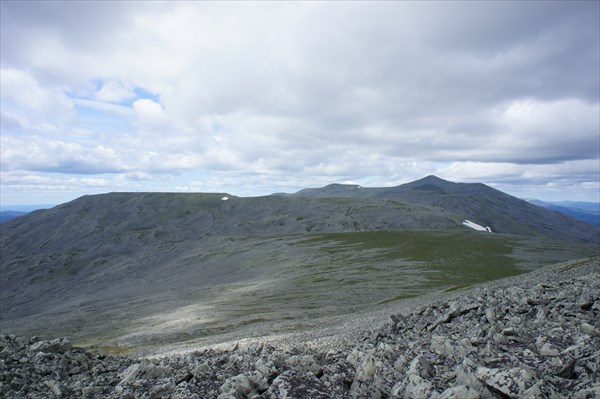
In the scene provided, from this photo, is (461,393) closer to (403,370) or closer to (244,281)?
(403,370)

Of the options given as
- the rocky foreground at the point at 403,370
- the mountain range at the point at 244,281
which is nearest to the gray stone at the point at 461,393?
the rocky foreground at the point at 403,370

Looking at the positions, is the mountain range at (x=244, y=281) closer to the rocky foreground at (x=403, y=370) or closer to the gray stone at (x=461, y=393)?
the rocky foreground at (x=403, y=370)

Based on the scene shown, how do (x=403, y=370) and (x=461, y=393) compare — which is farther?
(x=403, y=370)

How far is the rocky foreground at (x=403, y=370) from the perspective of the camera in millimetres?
11586

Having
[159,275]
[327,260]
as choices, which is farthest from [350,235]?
[159,275]

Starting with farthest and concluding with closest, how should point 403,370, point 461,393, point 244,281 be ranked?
point 244,281 → point 403,370 → point 461,393

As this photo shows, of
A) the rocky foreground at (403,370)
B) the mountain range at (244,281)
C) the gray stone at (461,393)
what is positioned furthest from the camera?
the mountain range at (244,281)

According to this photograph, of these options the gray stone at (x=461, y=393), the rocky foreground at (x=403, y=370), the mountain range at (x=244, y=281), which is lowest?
the mountain range at (x=244, y=281)

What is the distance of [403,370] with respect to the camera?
14.6m

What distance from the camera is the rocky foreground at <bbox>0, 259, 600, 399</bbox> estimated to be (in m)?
11.6

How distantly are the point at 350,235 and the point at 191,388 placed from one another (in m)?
160

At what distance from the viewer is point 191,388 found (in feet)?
47.9

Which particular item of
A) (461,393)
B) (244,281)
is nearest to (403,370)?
(461,393)

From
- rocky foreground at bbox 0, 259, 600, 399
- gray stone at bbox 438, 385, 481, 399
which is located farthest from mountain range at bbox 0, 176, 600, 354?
gray stone at bbox 438, 385, 481, 399
